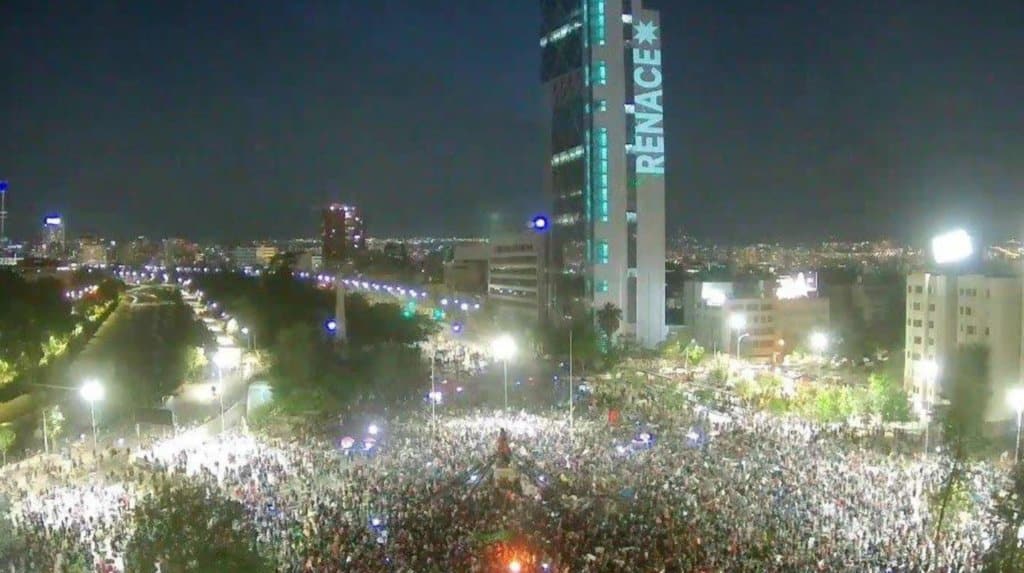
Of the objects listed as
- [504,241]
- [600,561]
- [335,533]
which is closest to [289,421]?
[335,533]

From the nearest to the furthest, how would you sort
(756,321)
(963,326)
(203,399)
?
(963,326), (203,399), (756,321)

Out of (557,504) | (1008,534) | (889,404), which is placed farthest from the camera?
(889,404)

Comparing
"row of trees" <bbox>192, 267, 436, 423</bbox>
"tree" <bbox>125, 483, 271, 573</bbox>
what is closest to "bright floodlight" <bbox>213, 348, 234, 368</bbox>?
"row of trees" <bbox>192, 267, 436, 423</bbox>

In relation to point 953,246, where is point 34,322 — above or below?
below

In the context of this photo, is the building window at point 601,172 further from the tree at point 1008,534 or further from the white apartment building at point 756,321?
the tree at point 1008,534

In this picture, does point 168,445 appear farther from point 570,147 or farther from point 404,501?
point 570,147

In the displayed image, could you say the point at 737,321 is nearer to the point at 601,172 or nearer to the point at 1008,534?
the point at 601,172

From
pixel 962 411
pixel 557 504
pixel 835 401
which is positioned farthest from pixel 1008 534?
pixel 835 401

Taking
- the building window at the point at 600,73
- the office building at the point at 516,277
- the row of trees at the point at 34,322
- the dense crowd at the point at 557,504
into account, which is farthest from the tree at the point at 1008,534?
the office building at the point at 516,277
